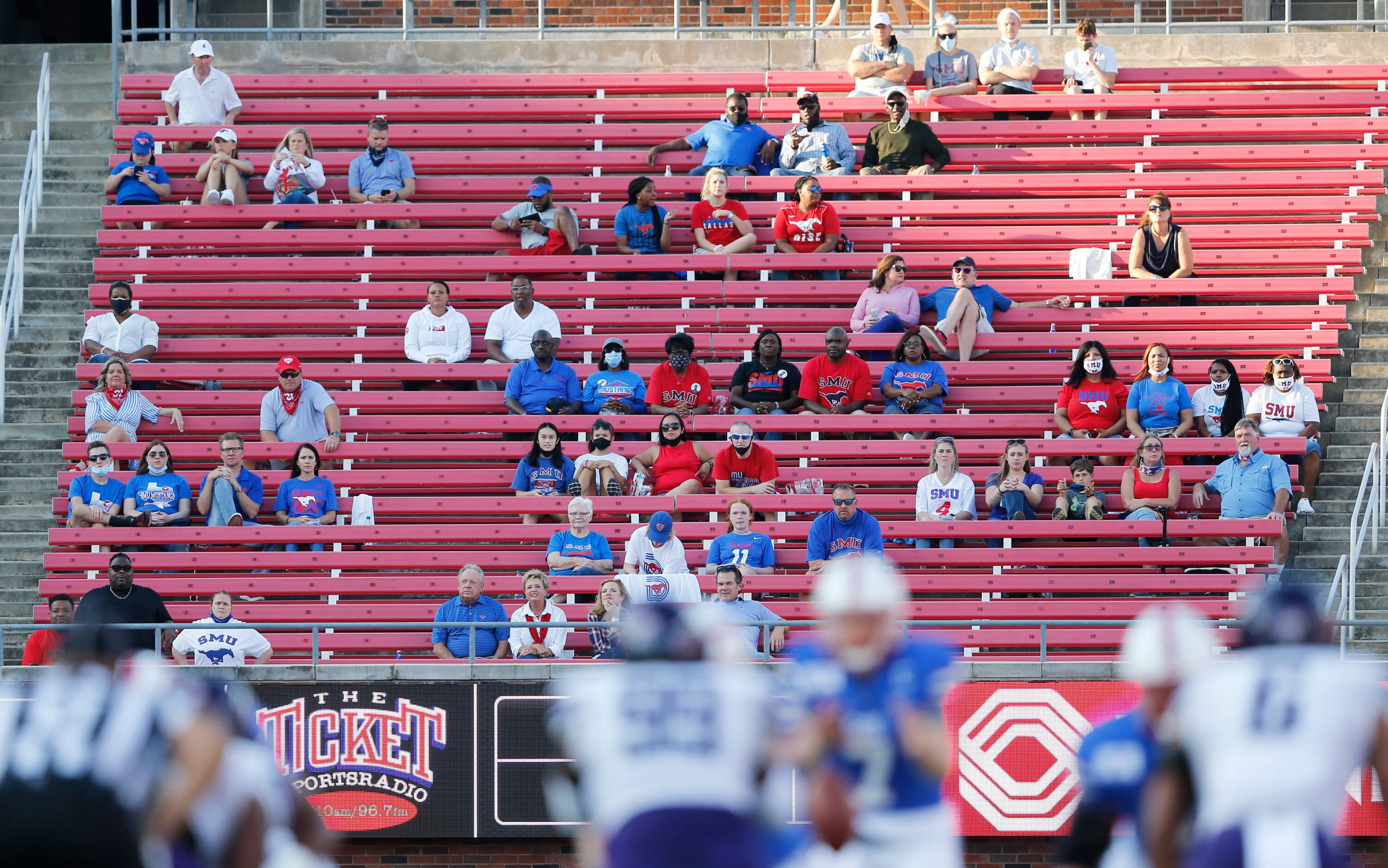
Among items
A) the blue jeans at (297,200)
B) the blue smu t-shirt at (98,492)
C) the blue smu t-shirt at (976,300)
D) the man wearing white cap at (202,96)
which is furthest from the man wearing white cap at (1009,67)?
the blue smu t-shirt at (98,492)

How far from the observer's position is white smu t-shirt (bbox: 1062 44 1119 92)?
61.1 feet

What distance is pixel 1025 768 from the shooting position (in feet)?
41.2

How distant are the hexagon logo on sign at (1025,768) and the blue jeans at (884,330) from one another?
4.80 meters

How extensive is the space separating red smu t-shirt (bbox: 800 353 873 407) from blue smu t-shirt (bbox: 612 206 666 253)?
2551 mm

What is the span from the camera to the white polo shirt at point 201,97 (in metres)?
18.3

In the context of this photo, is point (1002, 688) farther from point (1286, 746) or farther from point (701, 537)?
point (1286, 746)

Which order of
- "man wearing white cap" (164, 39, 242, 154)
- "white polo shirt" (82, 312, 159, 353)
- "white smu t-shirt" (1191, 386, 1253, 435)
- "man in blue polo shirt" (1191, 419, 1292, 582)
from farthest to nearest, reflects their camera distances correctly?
1. "man wearing white cap" (164, 39, 242, 154)
2. "white polo shirt" (82, 312, 159, 353)
3. "white smu t-shirt" (1191, 386, 1253, 435)
4. "man in blue polo shirt" (1191, 419, 1292, 582)

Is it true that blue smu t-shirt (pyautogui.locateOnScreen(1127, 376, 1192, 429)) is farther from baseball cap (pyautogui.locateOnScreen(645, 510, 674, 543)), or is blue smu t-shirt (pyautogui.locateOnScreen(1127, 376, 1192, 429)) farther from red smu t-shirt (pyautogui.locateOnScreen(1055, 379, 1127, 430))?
baseball cap (pyautogui.locateOnScreen(645, 510, 674, 543))

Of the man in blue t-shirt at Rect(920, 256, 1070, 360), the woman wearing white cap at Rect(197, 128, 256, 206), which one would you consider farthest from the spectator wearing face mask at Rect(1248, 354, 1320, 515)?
the woman wearing white cap at Rect(197, 128, 256, 206)

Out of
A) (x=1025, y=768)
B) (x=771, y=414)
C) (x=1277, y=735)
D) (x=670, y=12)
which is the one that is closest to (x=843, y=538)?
(x=771, y=414)

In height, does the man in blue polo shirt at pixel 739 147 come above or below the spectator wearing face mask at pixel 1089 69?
below

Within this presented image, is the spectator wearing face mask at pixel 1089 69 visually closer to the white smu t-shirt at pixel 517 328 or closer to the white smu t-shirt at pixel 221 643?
the white smu t-shirt at pixel 517 328

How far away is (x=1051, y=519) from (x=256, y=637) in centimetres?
673

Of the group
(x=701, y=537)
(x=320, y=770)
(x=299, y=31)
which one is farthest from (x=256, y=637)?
(x=299, y=31)
